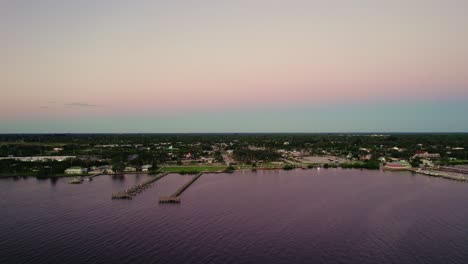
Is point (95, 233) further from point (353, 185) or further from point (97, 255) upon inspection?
point (353, 185)

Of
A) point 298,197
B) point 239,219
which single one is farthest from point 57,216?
point 298,197

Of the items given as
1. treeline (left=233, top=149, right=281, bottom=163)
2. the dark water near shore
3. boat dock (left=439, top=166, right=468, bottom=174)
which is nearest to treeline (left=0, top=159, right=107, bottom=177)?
the dark water near shore

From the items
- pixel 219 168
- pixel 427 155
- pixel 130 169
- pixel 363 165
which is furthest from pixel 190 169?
pixel 427 155

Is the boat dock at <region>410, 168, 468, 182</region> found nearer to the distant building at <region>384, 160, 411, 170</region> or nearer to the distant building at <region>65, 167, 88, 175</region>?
the distant building at <region>384, 160, 411, 170</region>

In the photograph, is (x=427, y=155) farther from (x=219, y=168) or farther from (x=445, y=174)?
(x=219, y=168)

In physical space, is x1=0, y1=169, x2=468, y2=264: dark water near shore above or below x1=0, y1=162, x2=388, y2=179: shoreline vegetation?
below

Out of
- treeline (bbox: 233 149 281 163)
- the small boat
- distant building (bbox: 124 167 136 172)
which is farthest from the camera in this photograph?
treeline (bbox: 233 149 281 163)

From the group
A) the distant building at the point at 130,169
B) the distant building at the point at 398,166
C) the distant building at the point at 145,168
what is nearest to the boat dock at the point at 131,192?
the distant building at the point at 145,168

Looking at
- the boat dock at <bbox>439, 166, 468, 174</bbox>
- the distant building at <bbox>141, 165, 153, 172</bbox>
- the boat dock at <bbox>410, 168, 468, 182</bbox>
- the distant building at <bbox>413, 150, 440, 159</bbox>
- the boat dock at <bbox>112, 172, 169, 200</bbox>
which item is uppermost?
the distant building at <bbox>413, 150, 440, 159</bbox>
